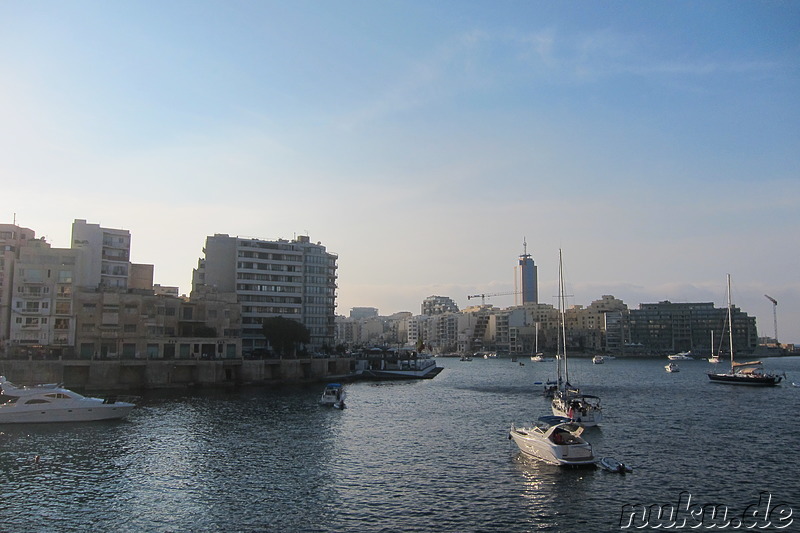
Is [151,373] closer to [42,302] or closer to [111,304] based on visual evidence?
[111,304]

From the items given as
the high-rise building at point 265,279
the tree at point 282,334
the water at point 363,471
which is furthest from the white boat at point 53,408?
the high-rise building at point 265,279

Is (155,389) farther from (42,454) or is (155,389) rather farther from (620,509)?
(620,509)

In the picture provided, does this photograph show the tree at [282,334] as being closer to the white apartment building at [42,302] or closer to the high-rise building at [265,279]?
the high-rise building at [265,279]

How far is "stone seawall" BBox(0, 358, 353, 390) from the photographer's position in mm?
97125

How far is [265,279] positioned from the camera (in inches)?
6363

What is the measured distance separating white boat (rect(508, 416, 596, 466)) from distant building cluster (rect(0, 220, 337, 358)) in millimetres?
84002

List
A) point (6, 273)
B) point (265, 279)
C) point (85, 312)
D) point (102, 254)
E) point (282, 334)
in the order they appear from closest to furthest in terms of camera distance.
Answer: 1. point (6, 273)
2. point (85, 312)
3. point (102, 254)
4. point (282, 334)
5. point (265, 279)

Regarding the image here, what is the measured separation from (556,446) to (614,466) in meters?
4.33

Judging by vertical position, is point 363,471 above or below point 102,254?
below

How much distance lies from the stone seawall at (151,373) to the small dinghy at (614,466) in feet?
266

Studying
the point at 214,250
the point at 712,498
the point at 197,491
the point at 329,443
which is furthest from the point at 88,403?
the point at 214,250

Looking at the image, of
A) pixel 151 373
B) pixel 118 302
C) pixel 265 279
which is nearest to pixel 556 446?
pixel 151 373

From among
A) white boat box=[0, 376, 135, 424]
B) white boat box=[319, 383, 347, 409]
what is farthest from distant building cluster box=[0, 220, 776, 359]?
white boat box=[319, 383, 347, 409]

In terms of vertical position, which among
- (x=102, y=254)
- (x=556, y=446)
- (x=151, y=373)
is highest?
(x=102, y=254)
